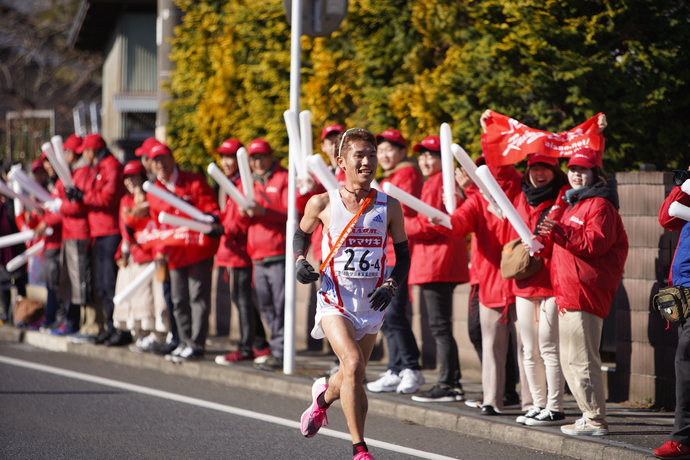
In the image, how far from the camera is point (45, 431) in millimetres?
6383

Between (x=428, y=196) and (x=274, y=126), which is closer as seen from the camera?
(x=428, y=196)

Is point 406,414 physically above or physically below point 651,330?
below

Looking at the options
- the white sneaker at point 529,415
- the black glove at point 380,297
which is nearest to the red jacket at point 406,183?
the white sneaker at point 529,415

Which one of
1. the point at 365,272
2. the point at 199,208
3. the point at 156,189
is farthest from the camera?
the point at 199,208

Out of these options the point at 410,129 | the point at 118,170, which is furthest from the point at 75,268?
the point at 410,129

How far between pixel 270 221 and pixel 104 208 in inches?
103

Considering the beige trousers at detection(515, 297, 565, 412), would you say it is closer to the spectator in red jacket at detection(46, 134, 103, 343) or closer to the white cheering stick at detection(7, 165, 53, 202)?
the spectator in red jacket at detection(46, 134, 103, 343)

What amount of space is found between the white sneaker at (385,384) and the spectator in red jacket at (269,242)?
1.33m

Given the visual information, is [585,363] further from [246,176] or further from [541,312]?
[246,176]

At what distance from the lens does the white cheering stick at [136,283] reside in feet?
31.2

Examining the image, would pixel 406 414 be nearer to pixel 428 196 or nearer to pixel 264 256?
pixel 428 196

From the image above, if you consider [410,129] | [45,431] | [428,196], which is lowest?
[45,431]

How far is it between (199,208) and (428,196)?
9.96ft

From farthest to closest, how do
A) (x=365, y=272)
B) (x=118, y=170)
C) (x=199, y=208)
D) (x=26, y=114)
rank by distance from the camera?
(x=26, y=114), (x=118, y=170), (x=199, y=208), (x=365, y=272)
